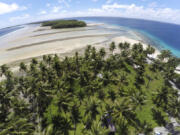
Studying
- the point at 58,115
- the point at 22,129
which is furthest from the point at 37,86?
the point at 58,115

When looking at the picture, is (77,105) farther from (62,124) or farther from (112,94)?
(112,94)

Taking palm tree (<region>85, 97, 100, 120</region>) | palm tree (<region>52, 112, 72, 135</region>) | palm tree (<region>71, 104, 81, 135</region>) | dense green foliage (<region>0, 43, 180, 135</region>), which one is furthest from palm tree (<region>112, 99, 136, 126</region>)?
palm tree (<region>52, 112, 72, 135</region>)

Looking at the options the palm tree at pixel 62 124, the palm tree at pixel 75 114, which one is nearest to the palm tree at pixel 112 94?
the palm tree at pixel 75 114

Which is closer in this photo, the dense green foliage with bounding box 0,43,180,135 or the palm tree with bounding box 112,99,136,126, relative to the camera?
the dense green foliage with bounding box 0,43,180,135

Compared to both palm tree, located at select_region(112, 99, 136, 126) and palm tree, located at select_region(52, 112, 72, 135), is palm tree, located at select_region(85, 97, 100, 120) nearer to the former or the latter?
palm tree, located at select_region(112, 99, 136, 126)

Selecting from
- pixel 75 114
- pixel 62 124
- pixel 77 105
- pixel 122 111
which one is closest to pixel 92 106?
pixel 77 105

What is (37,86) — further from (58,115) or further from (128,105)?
(128,105)

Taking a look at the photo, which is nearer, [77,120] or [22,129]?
[22,129]

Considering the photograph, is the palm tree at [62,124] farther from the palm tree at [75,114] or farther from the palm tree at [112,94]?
the palm tree at [112,94]

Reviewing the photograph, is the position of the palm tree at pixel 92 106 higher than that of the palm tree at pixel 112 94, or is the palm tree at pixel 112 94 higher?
the palm tree at pixel 92 106

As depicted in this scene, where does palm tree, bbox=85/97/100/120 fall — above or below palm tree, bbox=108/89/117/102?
above

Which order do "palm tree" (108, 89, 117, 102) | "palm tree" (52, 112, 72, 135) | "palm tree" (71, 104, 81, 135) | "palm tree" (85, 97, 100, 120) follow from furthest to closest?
"palm tree" (108, 89, 117, 102), "palm tree" (71, 104, 81, 135), "palm tree" (52, 112, 72, 135), "palm tree" (85, 97, 100, 120)
